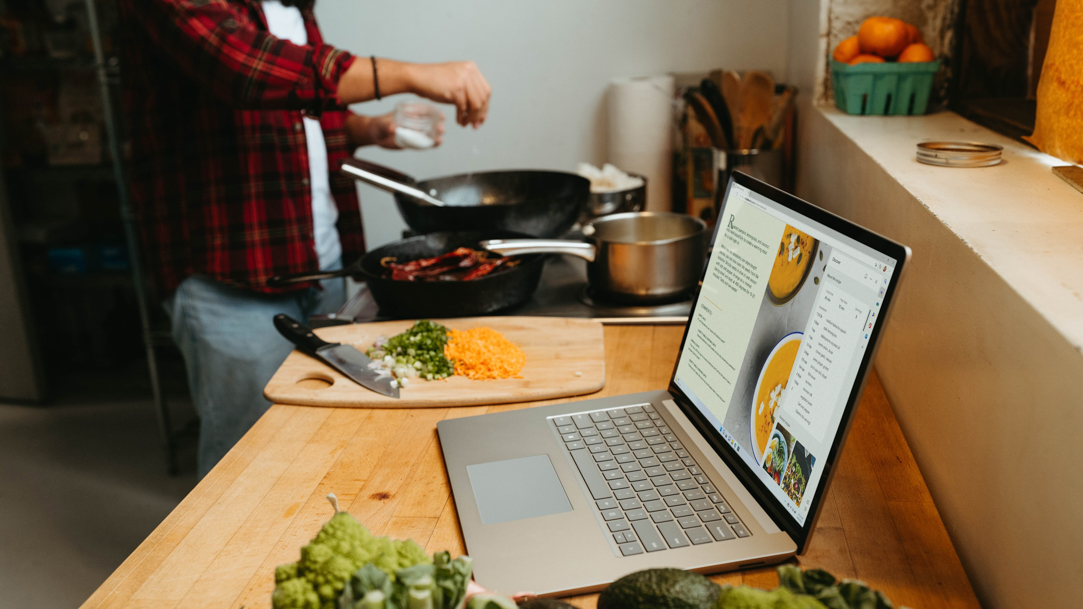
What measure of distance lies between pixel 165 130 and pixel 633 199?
3.35 ft

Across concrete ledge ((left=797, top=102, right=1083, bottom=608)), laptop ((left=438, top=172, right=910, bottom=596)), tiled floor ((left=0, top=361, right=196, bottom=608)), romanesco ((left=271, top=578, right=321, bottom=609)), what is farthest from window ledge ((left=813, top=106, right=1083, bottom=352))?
tiled floor ((left=0, top=361, right=196, bottom=608))

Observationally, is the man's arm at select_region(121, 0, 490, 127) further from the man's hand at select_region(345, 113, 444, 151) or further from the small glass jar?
the man's hand at select_region(345, 113, 444, 151)

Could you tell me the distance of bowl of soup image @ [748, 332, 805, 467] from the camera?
692mm

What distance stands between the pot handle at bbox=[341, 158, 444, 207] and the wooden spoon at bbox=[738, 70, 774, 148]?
2.56ft

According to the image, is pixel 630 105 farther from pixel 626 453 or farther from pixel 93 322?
pixel 93 322

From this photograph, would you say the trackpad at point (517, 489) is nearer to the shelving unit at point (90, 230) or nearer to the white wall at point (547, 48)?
the white wall at point (547, 48)

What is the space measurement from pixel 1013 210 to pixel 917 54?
0.68m

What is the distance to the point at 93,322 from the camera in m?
3.21

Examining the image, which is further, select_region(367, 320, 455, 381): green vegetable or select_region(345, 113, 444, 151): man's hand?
select_region(345, 113, 444, 151): man's hand

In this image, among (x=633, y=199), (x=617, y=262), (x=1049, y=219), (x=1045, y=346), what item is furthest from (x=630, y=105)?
(x=1045, y=346)

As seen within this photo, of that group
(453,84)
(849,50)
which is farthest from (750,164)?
(453,84)

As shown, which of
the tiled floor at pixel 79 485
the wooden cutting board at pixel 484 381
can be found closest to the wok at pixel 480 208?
the wooden cutting board at pixel 484 381

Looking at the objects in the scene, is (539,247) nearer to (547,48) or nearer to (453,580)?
(453,580)

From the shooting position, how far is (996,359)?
599 mm
